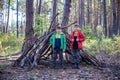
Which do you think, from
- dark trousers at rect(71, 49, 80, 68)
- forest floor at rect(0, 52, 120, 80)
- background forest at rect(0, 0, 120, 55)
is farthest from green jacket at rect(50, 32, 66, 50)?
background forest at rect(0, 0, 120, 55)

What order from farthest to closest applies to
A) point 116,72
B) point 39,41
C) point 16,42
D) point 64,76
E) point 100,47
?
point 16,42 < point 100,47 < point 39,41 < point 116,72 < point 64,76

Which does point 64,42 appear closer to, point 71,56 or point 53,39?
point 53,39

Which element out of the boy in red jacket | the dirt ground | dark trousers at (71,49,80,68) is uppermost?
the boy in red jacket

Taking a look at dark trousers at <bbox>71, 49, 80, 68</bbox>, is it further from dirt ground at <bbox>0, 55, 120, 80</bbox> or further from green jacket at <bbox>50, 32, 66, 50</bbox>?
green jacket at <bbox>50, 32, 66, 50</bbox>

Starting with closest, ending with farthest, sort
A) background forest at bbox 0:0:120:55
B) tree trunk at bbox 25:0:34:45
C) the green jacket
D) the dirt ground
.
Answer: the dirt ground < the green jacket < tree trunk at bbox 25:0:34:45 < background forest at bbox 0:0:120:55

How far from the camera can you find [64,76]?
9094 mm

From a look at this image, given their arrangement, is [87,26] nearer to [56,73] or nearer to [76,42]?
[76,42]

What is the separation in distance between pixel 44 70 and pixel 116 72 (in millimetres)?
2633

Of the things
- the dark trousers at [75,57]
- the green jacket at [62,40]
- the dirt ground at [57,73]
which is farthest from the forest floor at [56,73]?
the green jacket at [62,40]

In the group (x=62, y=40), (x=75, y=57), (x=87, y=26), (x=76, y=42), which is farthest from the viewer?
(x=87, y=26)

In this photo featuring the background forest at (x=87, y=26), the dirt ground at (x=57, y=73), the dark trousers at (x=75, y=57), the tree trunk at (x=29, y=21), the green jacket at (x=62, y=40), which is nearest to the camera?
the dirt ground at (x=57, y=73)

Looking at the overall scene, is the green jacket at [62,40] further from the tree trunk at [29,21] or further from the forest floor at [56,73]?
the tree trunk at [29,21]

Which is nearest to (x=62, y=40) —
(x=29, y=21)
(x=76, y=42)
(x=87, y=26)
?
(x=76, y=42)

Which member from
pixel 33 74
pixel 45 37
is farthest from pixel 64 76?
pixel 45 37
